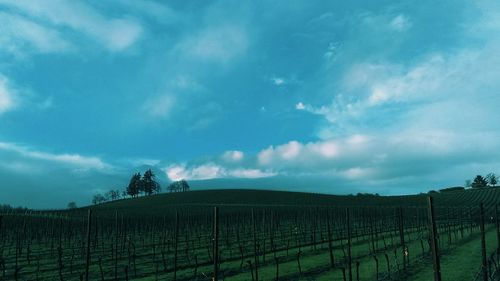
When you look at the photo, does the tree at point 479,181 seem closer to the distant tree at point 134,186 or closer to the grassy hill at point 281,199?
the grassy hill at point 281,199

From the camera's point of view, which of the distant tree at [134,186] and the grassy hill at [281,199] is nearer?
the grassy hill at [281,199]

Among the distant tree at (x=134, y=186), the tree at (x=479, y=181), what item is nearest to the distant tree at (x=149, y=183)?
the distant tree at (x=134, y=186)

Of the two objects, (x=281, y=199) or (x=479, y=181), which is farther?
(x=479, y=181)

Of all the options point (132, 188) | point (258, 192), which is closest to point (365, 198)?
point (258, 192)

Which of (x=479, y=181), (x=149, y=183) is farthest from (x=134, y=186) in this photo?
(x=479, y=181)

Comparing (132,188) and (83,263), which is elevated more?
(132,188)

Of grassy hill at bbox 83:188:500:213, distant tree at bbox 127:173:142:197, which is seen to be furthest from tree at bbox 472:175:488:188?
distant tree at bbox 127:173:142:197

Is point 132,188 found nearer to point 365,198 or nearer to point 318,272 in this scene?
point 365,198

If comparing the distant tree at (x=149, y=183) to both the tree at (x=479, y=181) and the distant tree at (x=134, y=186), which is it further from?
the tree at (x=479, y=181)

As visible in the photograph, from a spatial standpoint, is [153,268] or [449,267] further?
[153,268]

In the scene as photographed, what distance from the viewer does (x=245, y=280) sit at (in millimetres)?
17125

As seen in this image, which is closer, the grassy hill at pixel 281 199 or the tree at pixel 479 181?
the grassy hill at pixel 281 199

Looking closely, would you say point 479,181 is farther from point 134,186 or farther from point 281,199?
point 134,186

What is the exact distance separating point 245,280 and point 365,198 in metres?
72.6
